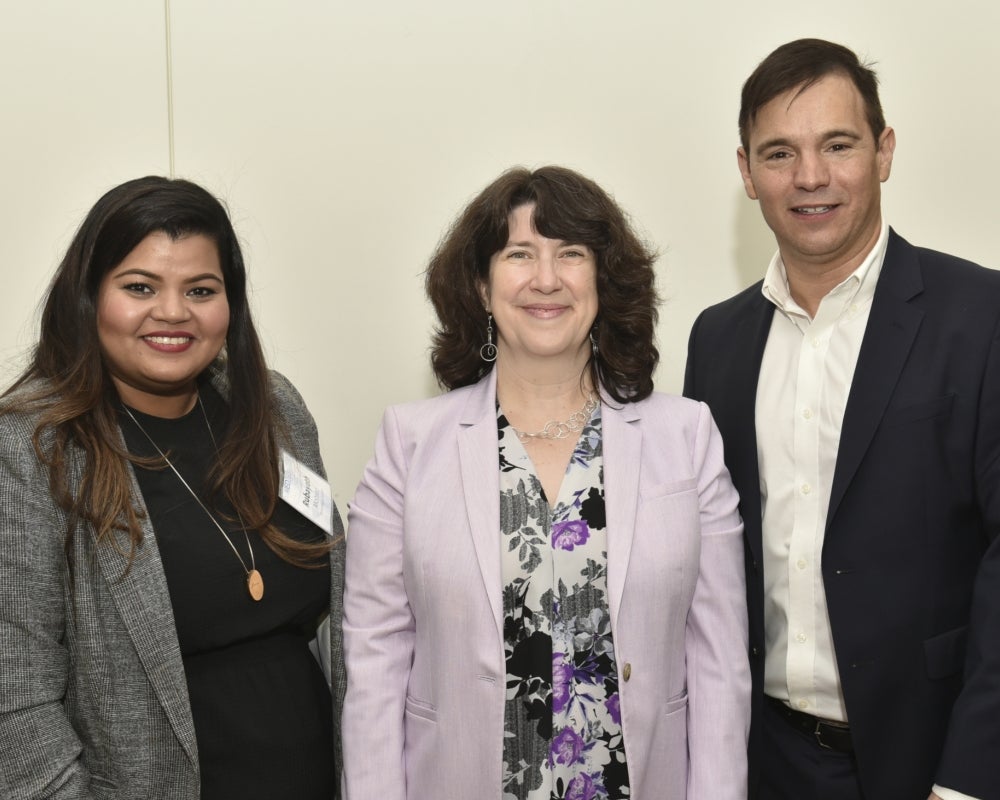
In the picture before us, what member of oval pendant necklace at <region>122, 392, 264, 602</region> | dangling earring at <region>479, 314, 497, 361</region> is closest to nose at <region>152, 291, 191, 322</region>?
A: oval pendant necklace at <region>122, 392, 264, 602</region>

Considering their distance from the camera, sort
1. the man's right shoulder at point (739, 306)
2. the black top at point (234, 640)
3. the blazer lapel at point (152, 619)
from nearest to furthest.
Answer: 1. the blazer lapel at point (152, 619)
2. the black top at point (234, 640)
3. the man's right shoulder at point (739, 306)

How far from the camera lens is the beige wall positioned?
2812 millimetres

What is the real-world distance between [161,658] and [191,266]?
2.53 ft

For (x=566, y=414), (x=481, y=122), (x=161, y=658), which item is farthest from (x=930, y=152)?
(x=161, y=658)

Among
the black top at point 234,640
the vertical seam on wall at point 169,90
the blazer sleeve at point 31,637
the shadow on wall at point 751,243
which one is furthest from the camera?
the shadow on wall at point 751,243

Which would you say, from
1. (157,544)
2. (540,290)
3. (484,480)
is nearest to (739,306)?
(540,290)

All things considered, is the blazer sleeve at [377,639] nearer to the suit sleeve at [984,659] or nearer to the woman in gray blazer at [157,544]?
the woman in gray blazer at [157,544]

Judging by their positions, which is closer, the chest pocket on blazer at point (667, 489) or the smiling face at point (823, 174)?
the chest pocket on blazer at point (667, 489)

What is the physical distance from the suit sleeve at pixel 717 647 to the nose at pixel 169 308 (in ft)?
A: 3.58

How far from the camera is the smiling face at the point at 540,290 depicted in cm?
201

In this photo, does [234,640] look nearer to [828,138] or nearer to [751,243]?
[828,138]

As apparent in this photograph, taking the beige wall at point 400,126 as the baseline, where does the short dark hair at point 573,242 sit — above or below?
below

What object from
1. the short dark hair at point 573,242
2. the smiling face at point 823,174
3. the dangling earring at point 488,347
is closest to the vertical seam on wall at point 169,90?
the short dark hair at point 573,242

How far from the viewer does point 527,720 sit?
1882 millimetres
